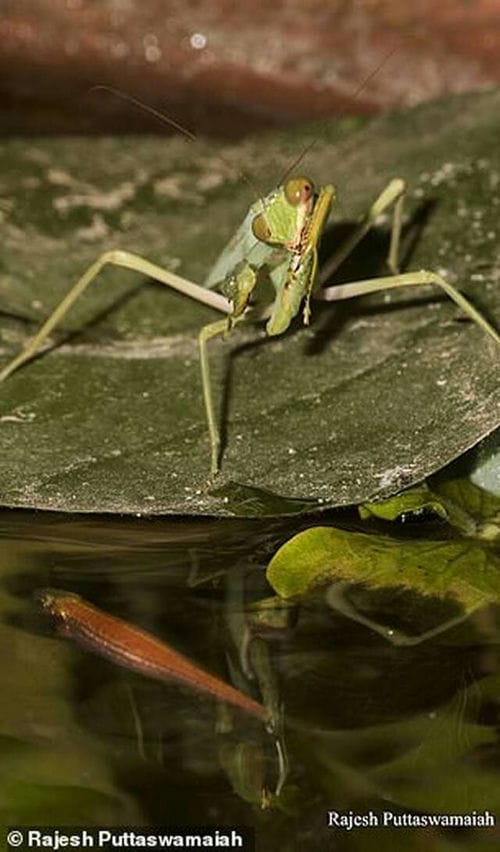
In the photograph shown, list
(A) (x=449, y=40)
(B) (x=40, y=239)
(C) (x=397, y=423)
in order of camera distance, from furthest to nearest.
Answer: (A) (x=449, y=40)
(B) (x=40, y=239)
(C) (x=397, y=423)

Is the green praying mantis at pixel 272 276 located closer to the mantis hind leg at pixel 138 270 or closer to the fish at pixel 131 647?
the mantis hind leg at pixel 138 270

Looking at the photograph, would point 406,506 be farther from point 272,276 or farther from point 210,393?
point 272,276

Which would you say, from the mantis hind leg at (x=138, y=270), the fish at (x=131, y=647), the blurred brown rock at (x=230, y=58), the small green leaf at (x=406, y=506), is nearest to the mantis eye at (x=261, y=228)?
the mantis hind leg at (x=138, y=270)

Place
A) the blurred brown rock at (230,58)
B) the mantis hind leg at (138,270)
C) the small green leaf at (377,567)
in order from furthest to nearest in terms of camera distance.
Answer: the blurred brown rock at (230,58)
the mantis hind leg at (138,270)
the small green leaf at (377,567)

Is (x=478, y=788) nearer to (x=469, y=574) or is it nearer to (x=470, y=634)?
(x=470, y=634)

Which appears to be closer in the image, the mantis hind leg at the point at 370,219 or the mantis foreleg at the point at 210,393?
the mantis foreleg at the point at 210,393

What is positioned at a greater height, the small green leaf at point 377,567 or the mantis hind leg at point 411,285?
the mantis hind leg at point 411,285

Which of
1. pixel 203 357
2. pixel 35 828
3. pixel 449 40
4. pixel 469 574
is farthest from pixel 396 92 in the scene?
pixel 35 828

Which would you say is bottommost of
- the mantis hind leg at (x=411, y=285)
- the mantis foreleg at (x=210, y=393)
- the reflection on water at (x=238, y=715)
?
the reflection on water at (x=238, y=715)
